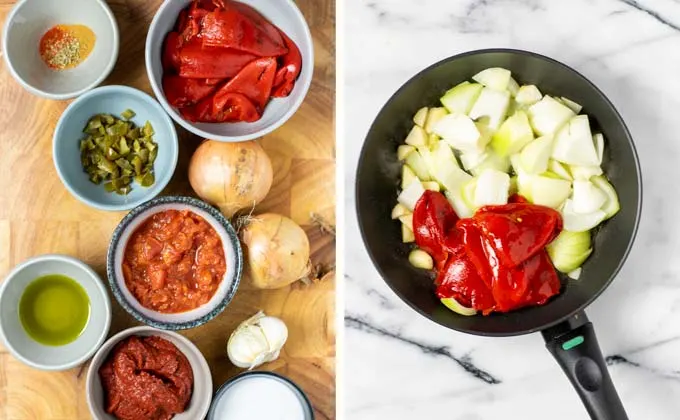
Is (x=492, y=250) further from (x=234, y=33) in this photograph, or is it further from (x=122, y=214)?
(x=122, y=214)

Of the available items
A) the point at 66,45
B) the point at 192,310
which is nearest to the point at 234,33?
the point at 66,45

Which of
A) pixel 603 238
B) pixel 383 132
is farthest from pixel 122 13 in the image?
pixel 603 238

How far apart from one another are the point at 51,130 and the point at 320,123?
481mm

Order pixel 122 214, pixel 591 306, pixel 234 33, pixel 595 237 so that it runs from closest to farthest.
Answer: pixel 595 237
pixel 591 306
pixel 234 33
pixel 122 214

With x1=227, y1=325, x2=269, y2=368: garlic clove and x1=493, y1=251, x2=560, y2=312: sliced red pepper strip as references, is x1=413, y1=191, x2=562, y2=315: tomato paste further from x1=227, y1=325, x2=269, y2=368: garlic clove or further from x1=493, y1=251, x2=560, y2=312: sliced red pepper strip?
x1=227, y1=325, x2=269, y2=368: garlic clove

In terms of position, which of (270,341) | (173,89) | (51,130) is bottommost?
(270,341)

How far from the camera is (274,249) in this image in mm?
1556

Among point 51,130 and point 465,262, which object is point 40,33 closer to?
point 51,130

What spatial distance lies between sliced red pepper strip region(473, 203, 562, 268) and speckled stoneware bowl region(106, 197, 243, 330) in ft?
1.62

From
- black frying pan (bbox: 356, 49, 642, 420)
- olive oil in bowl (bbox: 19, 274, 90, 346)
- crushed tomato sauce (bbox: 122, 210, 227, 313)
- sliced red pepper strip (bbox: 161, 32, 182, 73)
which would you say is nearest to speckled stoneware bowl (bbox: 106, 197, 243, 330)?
crushed tomato sauce (bbox: 122, 210, 227, 313)

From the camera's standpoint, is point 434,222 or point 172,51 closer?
point 434,222

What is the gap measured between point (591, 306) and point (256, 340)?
22.4 inches

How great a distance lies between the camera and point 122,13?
1.62 metres

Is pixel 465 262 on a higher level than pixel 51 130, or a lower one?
higher
